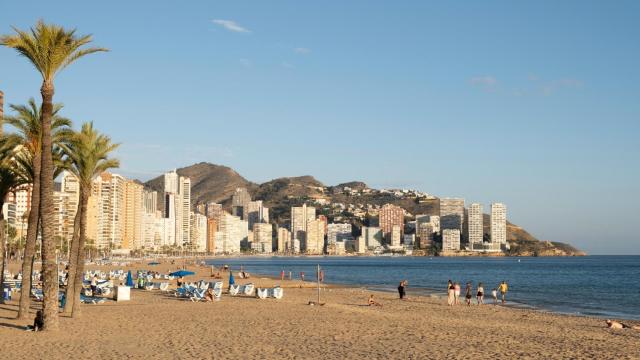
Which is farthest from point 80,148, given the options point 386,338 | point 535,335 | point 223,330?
point 535,335

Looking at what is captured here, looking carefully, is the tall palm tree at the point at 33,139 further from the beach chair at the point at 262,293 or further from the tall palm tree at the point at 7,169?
the beach chair at the point at 262,293

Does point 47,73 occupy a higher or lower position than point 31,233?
higher

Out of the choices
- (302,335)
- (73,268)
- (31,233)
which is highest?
(31,233)

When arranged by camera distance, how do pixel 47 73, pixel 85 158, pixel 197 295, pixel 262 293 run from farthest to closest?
1. pixel 262 293
2. pixel 197 295
3. pixel 85 158
4. pixel 47 73

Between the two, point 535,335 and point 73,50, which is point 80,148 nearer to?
point 73,50

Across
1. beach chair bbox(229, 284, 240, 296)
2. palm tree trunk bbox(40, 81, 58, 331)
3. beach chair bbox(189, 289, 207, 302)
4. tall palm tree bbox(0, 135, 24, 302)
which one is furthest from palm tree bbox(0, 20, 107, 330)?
beach chair bbox(229, 284, 240, 296)

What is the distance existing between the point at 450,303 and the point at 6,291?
23.8 metres

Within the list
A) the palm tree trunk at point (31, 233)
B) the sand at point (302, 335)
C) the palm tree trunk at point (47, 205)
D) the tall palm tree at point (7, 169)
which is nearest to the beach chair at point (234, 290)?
the sand at point (302, 335)

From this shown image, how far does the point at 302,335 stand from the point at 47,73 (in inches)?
445

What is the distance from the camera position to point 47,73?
68.3 feet

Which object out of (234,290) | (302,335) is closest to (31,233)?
(302,335)

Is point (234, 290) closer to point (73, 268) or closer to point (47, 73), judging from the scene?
point (73, 268)

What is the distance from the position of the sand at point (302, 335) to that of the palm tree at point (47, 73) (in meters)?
1.71

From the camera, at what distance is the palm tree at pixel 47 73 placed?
66.8 feet
